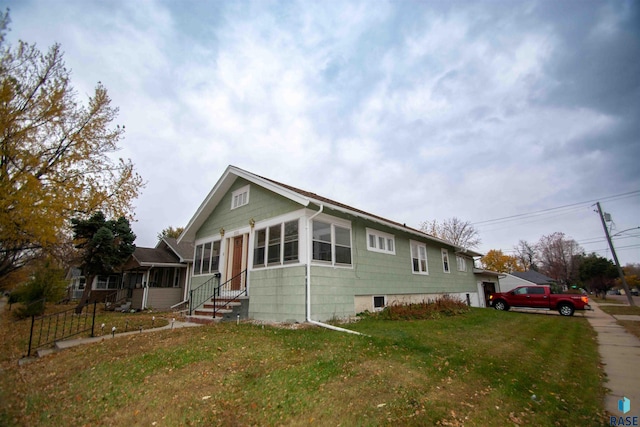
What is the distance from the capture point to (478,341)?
759 centimetres

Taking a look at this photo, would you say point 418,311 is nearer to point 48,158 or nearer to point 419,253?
point 419,253

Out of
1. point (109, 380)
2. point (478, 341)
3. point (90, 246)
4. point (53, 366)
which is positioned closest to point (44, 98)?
point (53, 366)

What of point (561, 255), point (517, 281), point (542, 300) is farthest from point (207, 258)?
point (561, 255)

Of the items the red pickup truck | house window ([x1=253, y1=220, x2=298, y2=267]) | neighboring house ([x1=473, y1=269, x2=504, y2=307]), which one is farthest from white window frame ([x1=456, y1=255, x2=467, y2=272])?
house window ([x1=253, y1=220, x2=298, y2=267])

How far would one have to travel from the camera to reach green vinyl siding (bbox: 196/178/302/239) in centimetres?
1109

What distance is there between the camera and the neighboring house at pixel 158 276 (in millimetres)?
→ 18953

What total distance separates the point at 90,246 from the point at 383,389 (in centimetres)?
2031

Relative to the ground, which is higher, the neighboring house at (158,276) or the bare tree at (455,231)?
the bare tree at (455,231)

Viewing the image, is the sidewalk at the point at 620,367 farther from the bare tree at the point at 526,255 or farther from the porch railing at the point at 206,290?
the bare tree at the point at 526,255

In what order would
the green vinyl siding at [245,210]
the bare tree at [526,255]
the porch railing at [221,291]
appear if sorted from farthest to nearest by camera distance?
the bare tree at [526,255], the porch railing at [221,291], the green vinyl siding at [245,210]

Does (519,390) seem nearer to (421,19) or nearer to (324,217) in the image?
(324,217)

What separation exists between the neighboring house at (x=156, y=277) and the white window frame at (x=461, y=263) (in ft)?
59.3

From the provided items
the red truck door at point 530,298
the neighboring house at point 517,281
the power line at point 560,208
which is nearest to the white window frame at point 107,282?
the red truck door at point 530,298

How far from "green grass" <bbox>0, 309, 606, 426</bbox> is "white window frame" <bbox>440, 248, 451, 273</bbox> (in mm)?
10850
